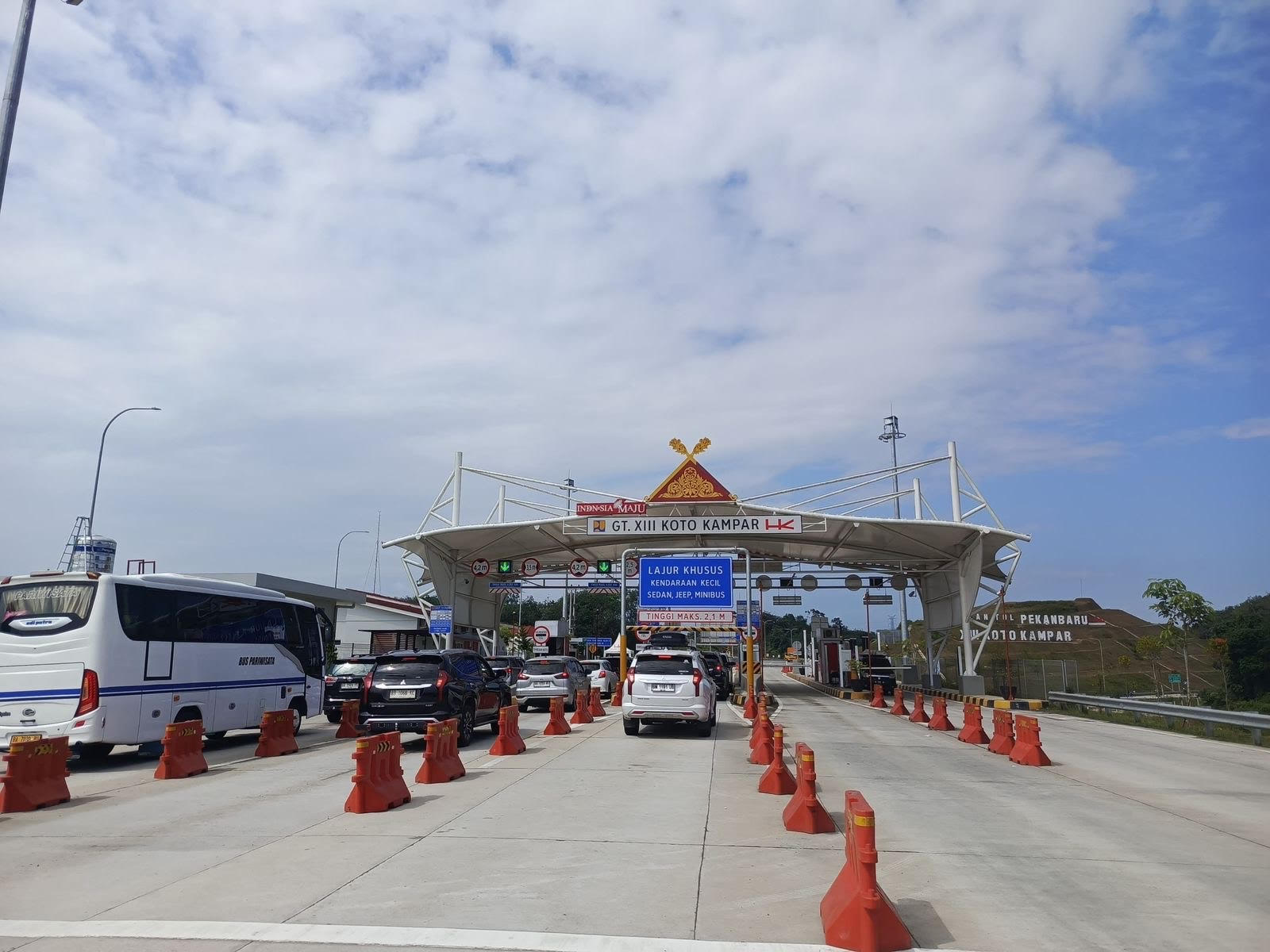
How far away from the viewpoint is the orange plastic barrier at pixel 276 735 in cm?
1480

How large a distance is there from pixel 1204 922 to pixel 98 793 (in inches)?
456

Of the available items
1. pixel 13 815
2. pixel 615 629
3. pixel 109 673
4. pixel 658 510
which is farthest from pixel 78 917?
pixel 615 629

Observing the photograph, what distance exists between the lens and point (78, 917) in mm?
5727

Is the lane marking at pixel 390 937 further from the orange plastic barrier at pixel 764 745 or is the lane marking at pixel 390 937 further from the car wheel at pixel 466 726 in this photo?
the car wheel at pixel 466 726

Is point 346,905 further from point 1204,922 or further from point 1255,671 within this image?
point 1255,671

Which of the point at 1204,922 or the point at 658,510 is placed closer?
the point at 1204,922

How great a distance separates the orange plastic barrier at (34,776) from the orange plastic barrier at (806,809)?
807 centimetres

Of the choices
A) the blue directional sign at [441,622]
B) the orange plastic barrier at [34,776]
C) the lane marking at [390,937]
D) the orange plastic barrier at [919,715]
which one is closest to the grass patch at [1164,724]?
the orange plastic barrier at [919,715]

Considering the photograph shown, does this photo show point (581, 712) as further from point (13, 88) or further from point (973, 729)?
point (13, 88)

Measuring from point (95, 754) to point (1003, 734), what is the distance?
15339mm

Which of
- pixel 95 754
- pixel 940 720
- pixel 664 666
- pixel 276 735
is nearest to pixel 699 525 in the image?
pixel 940 720

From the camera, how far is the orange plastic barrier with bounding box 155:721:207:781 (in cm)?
1212

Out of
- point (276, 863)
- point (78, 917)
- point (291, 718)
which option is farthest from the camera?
point (291, 718)

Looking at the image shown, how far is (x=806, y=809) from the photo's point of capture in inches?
332
